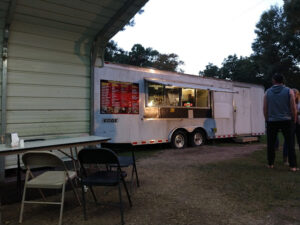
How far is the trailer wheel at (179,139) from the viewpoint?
695cm

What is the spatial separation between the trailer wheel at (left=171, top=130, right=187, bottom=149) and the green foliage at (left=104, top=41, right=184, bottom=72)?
59.5 ft

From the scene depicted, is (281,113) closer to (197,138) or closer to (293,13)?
(197,138)

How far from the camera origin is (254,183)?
3.31m

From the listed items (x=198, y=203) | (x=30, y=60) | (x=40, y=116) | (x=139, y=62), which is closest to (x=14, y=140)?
(x=40, y=116)

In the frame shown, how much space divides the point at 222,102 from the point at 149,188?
5.63 metres

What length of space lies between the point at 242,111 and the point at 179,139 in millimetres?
3124

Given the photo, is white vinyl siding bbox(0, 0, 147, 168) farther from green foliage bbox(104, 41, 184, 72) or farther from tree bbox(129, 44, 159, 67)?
tree bbox(129, 44, 159, 67)

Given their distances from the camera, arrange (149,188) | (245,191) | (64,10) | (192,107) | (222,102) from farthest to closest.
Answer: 1. (222,102)
2. (192,107)
3. (64,10)
4. (149,188)
5. (245,191)

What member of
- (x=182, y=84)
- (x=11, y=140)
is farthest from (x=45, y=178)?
(x=182, y=84)

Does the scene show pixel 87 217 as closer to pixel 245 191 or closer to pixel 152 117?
pixel 245 191

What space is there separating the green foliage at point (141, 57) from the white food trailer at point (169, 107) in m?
17.6

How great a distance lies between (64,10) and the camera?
146 inches

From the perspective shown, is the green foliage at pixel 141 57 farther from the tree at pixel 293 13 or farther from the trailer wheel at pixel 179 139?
the trailer wheel at pixel 179 139

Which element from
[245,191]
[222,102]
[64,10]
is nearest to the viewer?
[245,191]
